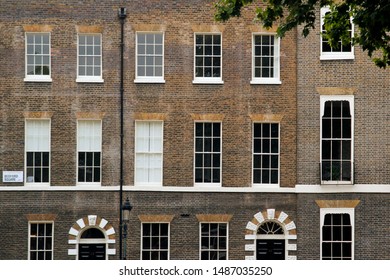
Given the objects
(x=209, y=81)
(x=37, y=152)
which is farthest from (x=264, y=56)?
(x=37, y=152)

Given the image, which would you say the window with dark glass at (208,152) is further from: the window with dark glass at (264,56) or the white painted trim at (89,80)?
the white painted trim at (89,80)

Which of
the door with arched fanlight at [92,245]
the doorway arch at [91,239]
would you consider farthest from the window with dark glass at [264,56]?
the door with arched fanlight at [92,245]

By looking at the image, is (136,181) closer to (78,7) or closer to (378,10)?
(78,7)

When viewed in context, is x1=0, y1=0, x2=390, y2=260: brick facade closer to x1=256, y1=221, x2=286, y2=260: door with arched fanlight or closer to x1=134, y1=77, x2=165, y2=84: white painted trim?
x1=134, y1=77, x2=165, y2=84: white painted trim

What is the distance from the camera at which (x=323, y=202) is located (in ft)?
107

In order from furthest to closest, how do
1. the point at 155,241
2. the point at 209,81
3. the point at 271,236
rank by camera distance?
the point at 209,81, the point at 155,241, the point at 271,236

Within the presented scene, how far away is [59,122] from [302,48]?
8965mm

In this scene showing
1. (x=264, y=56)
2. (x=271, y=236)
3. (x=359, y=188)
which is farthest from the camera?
(x=264, y=56)

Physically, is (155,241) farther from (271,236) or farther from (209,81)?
(209,81)

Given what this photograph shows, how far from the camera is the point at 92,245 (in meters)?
33.4

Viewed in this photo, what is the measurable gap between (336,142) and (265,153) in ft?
8.26

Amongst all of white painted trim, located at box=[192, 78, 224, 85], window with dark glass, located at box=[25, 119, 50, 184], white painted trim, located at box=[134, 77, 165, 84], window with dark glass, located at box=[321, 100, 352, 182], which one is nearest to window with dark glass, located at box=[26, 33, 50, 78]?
window with dark glass, located at box=[25, 119, 50, 184]

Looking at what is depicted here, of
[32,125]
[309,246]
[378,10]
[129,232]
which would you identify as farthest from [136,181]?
[378,10]

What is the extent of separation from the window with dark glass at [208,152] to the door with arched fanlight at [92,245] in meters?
4.00
